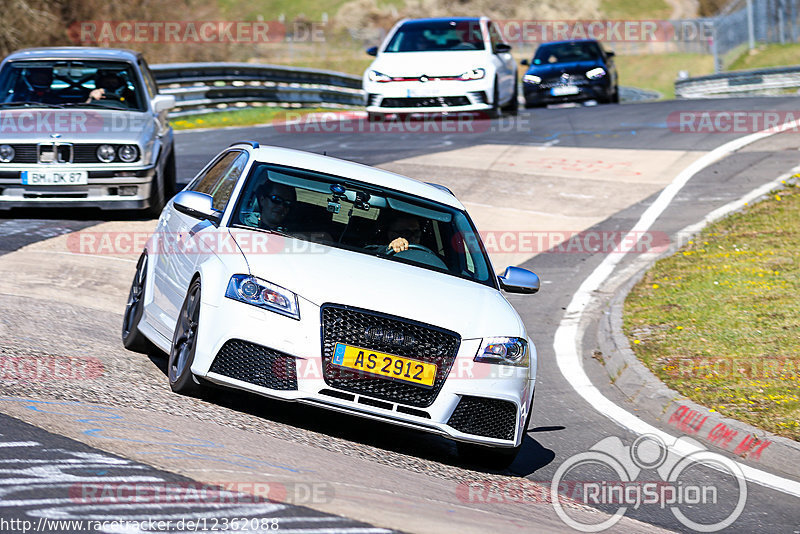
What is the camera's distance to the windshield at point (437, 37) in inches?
845

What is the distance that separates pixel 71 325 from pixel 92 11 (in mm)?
27972

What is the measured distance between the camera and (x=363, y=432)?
7.03 meters

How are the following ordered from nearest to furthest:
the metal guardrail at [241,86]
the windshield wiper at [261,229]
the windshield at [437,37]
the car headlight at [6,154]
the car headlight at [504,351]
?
the car headlight at [504,351] → the windshield wiper at [261,229] → the car headlight at [6,154] → the windshield at [437,37] → the metal guardrail at [241,86]

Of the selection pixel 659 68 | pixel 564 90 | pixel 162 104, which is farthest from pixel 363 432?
pixel 659 68

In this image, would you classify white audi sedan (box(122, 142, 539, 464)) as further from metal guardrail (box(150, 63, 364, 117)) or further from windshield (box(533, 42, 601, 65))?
windshield (box(533, 42, 601, 65))

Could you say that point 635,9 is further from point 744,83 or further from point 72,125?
point 72,125

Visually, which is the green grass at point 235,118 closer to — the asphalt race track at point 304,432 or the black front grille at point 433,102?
the black front grille at point 433,102

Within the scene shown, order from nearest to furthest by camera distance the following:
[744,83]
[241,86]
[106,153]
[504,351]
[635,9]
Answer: [504,351], [106,153], [241,86], [744,83], [635,9]

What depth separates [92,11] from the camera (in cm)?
3444

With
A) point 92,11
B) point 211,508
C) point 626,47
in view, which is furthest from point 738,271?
point 626,47

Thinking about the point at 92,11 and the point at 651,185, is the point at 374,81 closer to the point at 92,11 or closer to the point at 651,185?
the point at 651,185

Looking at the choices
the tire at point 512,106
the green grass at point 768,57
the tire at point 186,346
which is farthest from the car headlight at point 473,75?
the green grass at point 768,57

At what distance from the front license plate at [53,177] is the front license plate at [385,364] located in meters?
7.17

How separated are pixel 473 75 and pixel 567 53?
998 cm
